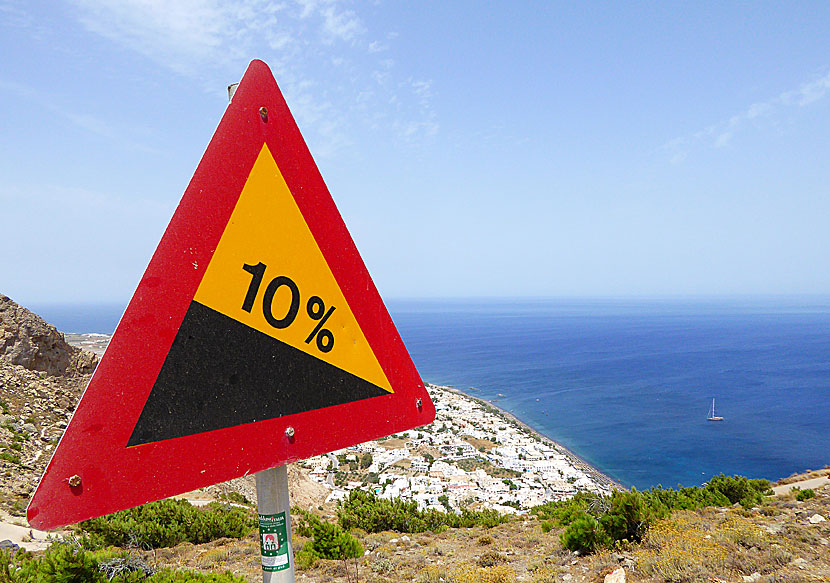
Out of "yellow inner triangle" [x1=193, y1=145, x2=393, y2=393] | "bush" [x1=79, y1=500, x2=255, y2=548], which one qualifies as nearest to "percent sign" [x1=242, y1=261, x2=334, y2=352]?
"yellow inner triangle" [x1=193, y1=145, x2=393, y2=393]

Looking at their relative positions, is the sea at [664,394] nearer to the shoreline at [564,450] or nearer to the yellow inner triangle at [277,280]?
the shoreline at [564,450]

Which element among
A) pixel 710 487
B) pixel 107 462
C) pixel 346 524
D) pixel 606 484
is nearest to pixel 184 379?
pixel 107 462

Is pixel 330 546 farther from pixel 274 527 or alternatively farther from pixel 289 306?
pixel 289 306

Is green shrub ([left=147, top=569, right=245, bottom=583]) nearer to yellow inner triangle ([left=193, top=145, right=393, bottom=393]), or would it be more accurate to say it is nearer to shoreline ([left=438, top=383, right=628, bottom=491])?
yellow inner triangle ([left=193, top=145, right=393, bottom=393])

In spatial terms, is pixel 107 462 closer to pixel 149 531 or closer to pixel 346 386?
pixel 346 386

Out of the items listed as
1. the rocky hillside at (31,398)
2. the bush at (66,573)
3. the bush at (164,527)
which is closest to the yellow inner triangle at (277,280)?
the bush at (66,573)
